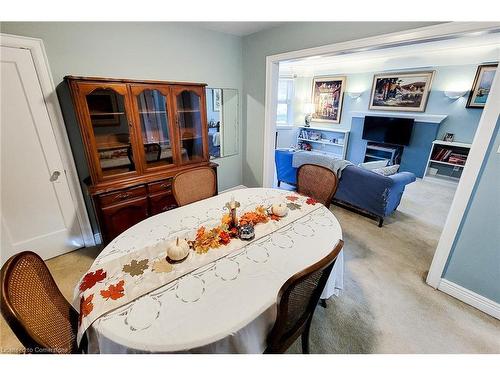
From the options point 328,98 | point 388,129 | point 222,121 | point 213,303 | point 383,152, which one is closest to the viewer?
point 213,303

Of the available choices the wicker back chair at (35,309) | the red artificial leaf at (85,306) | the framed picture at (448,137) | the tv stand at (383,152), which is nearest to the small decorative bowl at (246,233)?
the red artificial leaf at (85,306)

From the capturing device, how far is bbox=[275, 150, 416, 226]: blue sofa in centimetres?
275

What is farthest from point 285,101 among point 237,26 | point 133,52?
point 133,52

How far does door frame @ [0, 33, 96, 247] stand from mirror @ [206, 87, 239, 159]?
1.62 m

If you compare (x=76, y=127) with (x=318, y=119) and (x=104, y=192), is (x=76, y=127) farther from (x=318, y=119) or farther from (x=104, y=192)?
(x=318, y=119)

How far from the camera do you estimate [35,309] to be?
883mm

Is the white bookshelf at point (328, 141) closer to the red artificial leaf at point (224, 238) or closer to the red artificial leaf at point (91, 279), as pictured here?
the red artificial leaf at point (224, 238)

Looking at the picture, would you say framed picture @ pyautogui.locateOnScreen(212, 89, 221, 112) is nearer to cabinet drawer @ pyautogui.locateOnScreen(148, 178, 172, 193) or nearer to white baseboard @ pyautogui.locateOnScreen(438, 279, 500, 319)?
cabinet drawer @ pyautogui.locateOnScreen(148, 178, 172, 193)

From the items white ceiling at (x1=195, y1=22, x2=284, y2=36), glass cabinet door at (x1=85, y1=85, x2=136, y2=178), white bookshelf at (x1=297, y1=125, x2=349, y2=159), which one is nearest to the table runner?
glass cabinet door at (x1=85, y1=85, x2=136, y2=178)

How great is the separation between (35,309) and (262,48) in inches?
128

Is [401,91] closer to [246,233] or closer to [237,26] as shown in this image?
[237,26]
